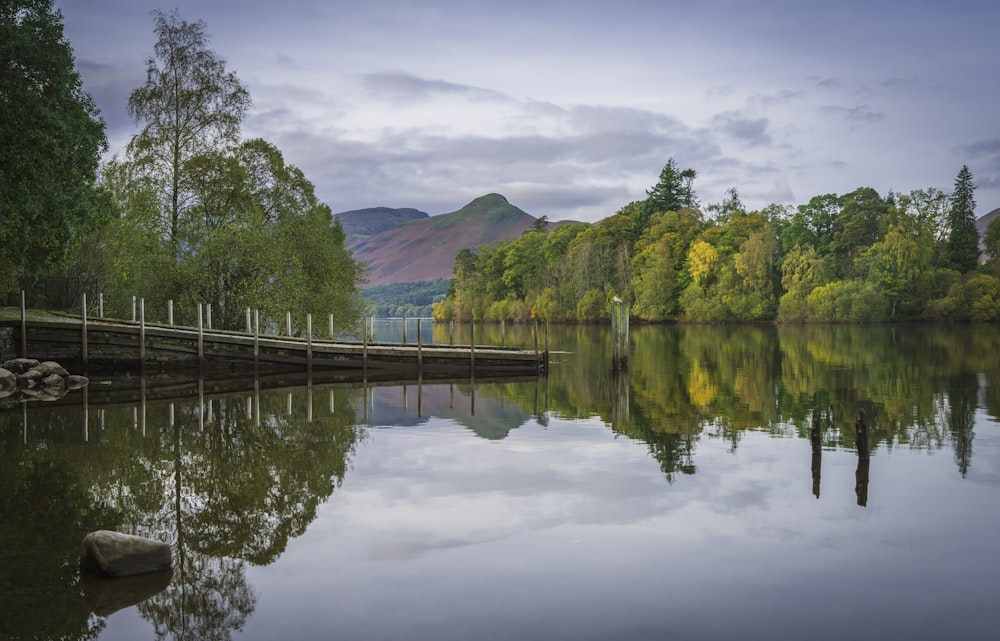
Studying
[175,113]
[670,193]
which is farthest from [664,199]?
[175,113]

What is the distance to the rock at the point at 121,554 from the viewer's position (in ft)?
30.8

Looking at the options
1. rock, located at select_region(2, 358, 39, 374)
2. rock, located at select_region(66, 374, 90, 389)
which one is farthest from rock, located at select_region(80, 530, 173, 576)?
rock, located at select_region(2, 358, 39, 374)

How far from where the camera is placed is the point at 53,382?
2742 centimetres

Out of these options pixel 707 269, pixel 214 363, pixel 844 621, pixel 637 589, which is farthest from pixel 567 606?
pixel 707 269

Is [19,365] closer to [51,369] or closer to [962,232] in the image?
[51,369]

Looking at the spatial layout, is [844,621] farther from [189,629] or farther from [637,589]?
[189,629]

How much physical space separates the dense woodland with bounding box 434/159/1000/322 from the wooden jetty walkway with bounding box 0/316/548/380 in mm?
50944

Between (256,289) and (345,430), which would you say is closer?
(345,430)

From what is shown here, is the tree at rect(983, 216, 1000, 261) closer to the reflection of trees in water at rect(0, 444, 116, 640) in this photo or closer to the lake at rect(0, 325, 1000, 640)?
the lake at rect(0, 325, 1000, 640)

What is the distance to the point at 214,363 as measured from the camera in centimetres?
3322

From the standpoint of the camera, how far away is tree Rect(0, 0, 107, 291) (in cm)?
2459

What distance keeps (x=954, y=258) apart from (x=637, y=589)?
89.6m

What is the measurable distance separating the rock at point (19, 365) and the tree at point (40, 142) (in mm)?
3187

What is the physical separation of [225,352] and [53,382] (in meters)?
6.69
